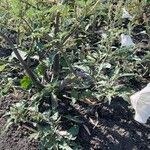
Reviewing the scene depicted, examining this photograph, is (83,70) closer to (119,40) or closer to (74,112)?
(74,112)

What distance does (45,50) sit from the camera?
280 cm

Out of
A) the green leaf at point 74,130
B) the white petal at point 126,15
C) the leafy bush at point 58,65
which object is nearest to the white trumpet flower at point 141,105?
the leafy bush at point 58,65

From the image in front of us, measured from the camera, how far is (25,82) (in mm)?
2531

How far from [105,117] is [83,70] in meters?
0.33

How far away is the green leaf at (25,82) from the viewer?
253 centimetres

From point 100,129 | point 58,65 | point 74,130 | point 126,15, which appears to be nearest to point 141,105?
point 100,129

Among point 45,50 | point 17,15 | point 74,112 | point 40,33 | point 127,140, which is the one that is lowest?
point 127,140

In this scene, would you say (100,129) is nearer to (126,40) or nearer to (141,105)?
(141,105)

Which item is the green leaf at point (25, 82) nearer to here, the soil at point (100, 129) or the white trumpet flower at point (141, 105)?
the soil at point (100, 129)

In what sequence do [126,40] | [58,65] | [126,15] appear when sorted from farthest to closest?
[126,15], [126,40], [58,65]

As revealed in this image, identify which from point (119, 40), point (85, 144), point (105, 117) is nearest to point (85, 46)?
point (119, 40)

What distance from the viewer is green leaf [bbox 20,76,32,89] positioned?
2527 mm

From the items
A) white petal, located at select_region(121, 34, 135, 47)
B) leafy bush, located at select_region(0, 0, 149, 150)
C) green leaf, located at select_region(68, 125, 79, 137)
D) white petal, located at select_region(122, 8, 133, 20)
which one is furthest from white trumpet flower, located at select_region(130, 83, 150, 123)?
white petal, located at select_region(122, 8, 133, 20)

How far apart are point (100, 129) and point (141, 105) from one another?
0.26 metres
